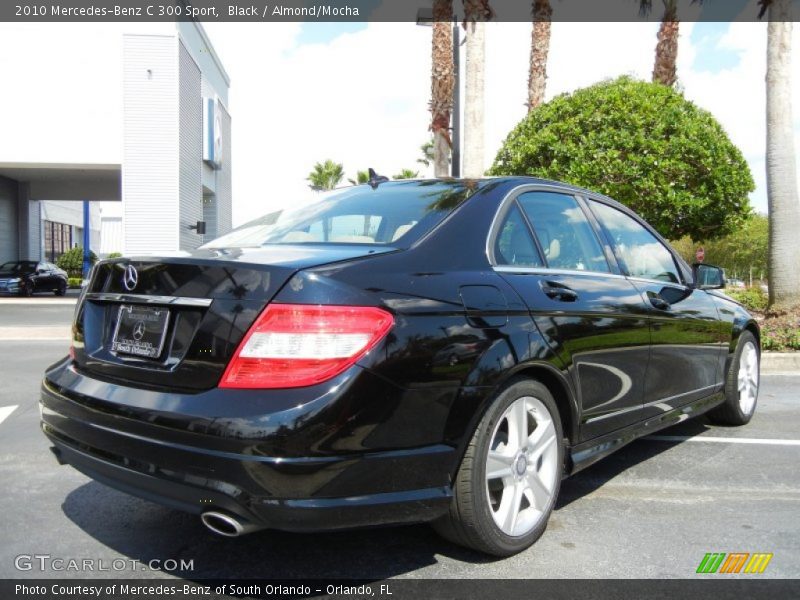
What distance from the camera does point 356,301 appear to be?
7.63 ft

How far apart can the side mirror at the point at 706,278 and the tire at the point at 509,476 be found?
202 centimetres

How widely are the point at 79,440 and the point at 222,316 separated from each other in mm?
814

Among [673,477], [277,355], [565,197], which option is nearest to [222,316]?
[277,355]

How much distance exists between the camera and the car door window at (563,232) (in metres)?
3.35

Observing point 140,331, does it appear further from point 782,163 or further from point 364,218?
point 782,163

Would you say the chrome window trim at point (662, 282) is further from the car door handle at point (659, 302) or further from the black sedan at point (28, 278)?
the black sedan at point (28, 278)

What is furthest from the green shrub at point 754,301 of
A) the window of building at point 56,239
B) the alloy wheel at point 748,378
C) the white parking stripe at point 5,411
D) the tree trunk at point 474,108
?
the window of building at point 56,239

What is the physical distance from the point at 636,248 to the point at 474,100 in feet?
30.3

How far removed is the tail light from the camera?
88.2 inches

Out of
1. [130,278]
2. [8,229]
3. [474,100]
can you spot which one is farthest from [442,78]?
[8,229]

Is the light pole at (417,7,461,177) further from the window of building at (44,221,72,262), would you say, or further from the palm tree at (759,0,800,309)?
the window of building at (44,221,72,262)

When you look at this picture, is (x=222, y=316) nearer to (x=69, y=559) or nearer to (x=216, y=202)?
(x=69, y=559)

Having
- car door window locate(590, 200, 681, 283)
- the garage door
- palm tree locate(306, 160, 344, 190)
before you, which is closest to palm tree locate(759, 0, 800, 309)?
car door window locate(590, 200, 681, 283)

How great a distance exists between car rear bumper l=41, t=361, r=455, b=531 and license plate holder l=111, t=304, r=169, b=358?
0.51 ft
